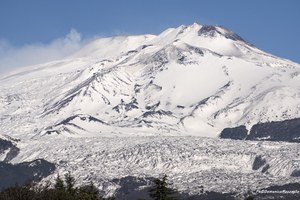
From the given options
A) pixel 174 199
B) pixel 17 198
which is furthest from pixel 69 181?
pixel 17 198

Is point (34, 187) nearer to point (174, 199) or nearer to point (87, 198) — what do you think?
point (87, 198)

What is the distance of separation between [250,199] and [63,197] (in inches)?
2151

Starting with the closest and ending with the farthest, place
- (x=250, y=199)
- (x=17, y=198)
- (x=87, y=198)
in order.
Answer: (x=17, y=198) < (x=87, y=198) < (x=250, y=199)

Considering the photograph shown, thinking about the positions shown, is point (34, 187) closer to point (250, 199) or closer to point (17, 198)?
point (17, 198)

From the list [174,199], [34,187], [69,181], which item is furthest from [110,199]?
[34,187]

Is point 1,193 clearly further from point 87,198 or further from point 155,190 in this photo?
point 155,190

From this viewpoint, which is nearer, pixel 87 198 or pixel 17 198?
pixel 17 198

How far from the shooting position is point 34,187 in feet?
388

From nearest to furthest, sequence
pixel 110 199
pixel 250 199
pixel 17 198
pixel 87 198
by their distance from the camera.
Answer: pixel 17 198 → pixel 87 198 → pixel 110 199 → pixel 250 199

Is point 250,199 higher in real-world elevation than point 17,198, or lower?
higher

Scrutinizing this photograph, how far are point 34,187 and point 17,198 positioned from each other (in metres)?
3.68

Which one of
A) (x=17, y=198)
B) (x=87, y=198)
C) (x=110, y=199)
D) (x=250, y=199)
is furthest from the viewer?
(x=250, y=199)

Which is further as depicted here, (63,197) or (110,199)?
(110,199)

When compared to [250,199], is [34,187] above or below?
below
